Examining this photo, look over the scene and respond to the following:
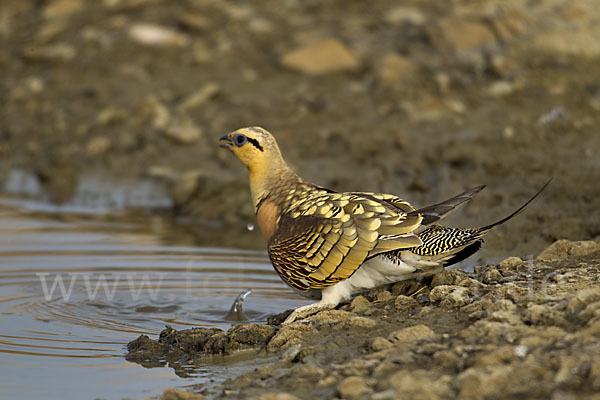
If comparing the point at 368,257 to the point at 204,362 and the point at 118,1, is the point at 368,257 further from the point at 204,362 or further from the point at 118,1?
the point at 118,1

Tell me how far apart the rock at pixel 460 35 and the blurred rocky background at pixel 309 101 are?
0.07 feet

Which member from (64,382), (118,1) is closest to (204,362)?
(64,382)

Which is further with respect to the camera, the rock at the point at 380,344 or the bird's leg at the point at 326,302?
the bird's leg at the point at 326,302

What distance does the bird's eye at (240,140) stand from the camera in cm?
619

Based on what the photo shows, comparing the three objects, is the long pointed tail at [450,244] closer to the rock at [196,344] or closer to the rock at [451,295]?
the rock at [451,295]

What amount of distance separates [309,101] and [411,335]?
6813 millimetres

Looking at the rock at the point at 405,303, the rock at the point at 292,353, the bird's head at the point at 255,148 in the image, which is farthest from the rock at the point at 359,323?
the bird's head at the point at 255,148

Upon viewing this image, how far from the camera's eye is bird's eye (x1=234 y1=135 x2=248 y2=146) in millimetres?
6193

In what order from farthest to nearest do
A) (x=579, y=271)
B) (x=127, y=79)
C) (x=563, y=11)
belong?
(x=127, y=79) → (x=563, y=11) → (x=579, y=271)

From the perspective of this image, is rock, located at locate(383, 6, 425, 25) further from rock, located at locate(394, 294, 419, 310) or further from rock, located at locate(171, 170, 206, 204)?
rock, located at locate(394, 294, 419, 310)

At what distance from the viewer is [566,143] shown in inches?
363

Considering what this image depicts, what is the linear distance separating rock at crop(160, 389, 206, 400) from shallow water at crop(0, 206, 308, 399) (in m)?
0.29

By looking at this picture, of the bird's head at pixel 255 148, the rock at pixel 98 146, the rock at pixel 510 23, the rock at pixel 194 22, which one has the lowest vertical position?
the bird's head at pixel 255 148

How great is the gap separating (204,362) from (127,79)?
809cm
